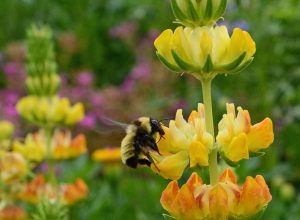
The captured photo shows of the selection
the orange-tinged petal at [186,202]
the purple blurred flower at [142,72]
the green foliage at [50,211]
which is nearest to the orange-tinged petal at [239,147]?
the orange-tinged petal at [186,202]

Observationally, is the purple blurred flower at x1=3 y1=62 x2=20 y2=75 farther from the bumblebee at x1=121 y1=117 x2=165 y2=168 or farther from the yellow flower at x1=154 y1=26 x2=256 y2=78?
the yellow flower at x1=154 y1=26 x2=256 y2=78

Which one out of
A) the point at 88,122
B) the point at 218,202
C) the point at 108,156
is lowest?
the point at 218,202

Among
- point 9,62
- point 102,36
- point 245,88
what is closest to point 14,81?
point 9,62

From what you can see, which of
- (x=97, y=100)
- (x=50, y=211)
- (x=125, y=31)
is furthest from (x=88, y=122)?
(x=50, y=211)

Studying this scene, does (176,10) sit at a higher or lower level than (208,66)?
higher

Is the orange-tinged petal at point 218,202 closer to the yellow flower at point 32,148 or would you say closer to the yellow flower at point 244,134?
the yellow flower at point 244,134

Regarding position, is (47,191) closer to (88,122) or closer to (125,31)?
(88,122)

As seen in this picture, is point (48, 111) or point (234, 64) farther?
point (48, 111)

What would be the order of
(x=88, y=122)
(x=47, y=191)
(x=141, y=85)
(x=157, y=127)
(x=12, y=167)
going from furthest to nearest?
(x=141, y=85), (x=88, y=122), (x=47, y=191), (x=12, y=167), (x=157, y=127)
